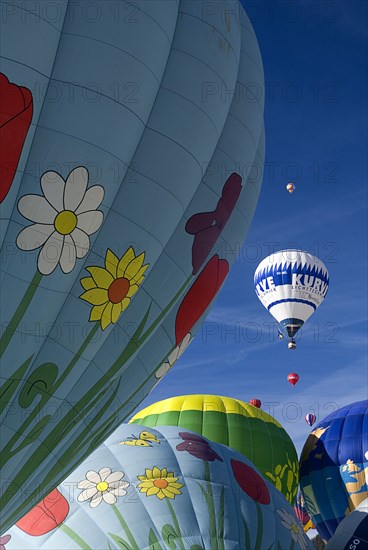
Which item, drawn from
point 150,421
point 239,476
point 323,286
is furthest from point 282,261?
point 239,476

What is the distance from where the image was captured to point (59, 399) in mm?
5535

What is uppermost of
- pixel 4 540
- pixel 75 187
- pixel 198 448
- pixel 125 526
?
pixel 75 187

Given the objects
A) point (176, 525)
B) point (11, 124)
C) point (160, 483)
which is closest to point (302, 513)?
point (160, 483)

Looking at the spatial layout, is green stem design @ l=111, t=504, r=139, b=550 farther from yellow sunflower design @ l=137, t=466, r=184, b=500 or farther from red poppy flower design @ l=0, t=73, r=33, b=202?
red poppy flower design @ l=0, t=73, r=33, b=202

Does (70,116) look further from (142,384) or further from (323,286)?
(323,286)

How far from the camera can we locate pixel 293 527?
8.06m

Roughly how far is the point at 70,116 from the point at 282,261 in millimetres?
16152

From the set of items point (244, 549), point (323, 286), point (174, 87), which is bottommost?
point (244, 549)

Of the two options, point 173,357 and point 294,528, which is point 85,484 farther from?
point 294,528

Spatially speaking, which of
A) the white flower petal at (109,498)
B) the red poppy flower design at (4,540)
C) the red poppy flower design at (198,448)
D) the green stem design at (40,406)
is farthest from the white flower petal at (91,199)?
the red poppy flower design at (198,448)

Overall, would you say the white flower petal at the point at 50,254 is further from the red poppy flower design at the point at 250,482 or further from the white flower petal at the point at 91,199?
the red poppy flower design at the point at 250,482

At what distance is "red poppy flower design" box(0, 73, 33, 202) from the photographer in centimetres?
487

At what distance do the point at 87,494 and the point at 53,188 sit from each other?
3.46m

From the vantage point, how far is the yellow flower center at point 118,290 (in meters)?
5.61
